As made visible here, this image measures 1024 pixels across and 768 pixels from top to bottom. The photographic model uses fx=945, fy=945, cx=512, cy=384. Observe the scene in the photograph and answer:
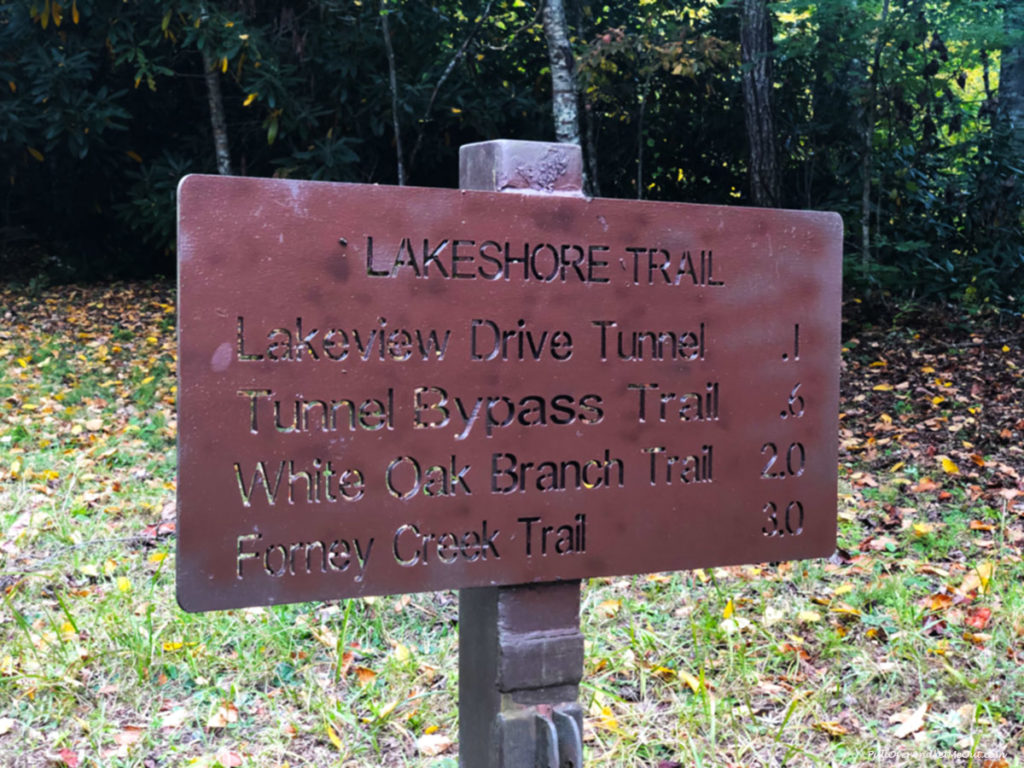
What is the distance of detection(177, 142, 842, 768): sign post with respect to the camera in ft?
4.65

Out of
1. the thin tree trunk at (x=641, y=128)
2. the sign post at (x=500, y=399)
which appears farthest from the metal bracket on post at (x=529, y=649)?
the thin tree trunk at (x=641, y=128)

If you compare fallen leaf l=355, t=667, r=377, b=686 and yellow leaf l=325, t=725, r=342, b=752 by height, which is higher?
fallen leaf l=355, t=667, r=377, b=686

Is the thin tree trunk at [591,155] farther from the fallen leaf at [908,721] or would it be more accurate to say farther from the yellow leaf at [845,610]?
the fallen leaf at [908,721]

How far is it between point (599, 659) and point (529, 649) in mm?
1344

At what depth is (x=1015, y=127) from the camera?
8.55m

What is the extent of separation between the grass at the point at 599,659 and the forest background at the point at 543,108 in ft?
15.1

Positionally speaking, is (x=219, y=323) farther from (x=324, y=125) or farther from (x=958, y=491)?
(x=324, y=125)

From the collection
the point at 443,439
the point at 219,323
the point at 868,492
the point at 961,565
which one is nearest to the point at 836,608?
the point at 961,565

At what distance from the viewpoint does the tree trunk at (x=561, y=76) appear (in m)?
6.10

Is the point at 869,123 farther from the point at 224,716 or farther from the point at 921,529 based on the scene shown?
the point at 224,716

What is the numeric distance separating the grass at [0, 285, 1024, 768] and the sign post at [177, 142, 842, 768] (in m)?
1.02

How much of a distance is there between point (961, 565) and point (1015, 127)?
6.45 meters

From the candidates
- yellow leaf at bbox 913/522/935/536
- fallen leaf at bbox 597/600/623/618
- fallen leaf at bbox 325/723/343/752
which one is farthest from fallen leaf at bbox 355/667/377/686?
yellow leaf at bbox 913/522/935/536

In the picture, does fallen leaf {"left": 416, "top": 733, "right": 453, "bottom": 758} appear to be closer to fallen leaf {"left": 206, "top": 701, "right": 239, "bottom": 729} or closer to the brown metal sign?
fallen leaf {"left": 206, "top": 701, "right": 239, "bottom": 729}
